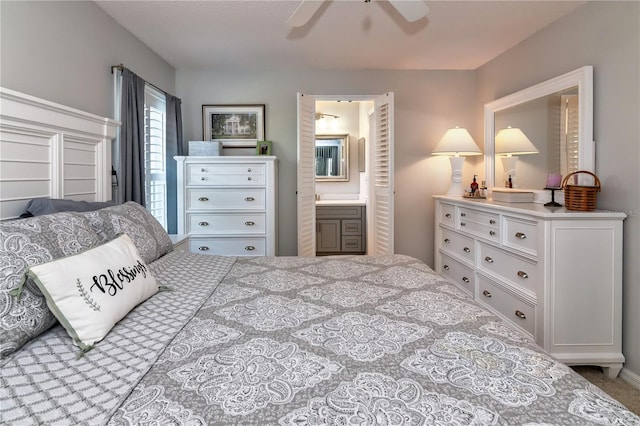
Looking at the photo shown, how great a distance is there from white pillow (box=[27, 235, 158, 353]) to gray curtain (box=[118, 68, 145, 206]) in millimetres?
1643

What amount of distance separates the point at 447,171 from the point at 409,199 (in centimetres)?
54

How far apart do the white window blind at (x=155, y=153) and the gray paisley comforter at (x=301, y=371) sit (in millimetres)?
2312

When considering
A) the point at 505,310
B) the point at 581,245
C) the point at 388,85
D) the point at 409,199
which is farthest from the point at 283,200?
the point at 581,245

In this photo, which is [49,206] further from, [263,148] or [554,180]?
[554,180]

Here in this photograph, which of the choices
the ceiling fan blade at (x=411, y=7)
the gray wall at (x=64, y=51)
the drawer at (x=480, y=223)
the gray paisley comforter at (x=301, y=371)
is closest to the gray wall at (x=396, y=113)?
the drawer at (x=480, y=223)

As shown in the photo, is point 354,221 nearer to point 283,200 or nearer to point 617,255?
point 283,200

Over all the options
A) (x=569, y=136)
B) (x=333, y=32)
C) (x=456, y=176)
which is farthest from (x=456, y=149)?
(x=333, y=32)

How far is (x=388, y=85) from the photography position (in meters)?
4.19

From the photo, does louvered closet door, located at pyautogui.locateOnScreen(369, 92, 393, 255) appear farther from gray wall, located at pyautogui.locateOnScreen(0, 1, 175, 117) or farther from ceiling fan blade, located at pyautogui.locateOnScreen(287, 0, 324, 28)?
gray wall, located at pyautogui.locateOnScreen(0, 1, 175, 117)

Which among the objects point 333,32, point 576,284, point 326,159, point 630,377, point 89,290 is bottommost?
point 630,377

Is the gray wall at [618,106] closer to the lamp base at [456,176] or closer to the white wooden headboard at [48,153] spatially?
the lamp base at [456,176]

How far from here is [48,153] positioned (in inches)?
80.2

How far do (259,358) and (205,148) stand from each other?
10.2ft

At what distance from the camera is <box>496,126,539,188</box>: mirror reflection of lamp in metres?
3.26
